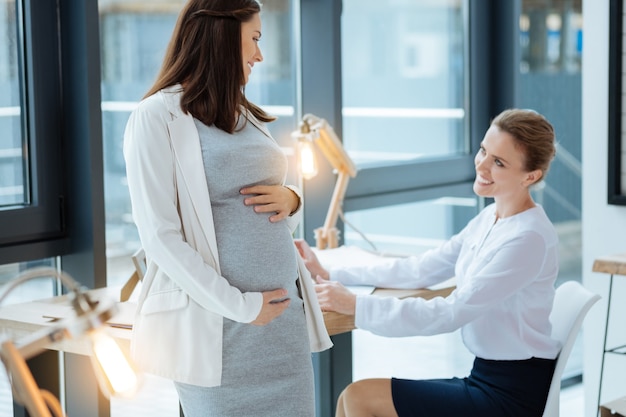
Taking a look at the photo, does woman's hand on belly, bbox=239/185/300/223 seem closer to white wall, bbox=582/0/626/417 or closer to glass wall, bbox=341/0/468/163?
glass wall, bbox=341/0/468/163

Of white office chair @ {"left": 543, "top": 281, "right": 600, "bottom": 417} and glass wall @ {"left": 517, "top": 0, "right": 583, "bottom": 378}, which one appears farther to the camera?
glass wall @ {"left": 517, "top": 0, "right": 583, "bottom": 378}

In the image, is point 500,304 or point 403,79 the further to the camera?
point 403,79

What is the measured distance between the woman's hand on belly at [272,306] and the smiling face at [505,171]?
73cm

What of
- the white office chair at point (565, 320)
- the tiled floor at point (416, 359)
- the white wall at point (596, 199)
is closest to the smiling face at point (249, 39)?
the white office chair at point (565, 320)

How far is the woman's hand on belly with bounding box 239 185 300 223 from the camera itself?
1966 millimetres

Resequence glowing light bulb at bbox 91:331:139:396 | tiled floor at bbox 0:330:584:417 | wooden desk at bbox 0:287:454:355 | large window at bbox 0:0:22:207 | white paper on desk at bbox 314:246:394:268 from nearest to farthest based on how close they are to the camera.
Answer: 1. glowing light bulb at bbox 91:331:139:396
2. wooden desk at bbox 0:287:454:355
3. large window at bbox 0:0:22:207
4. white paper on desk at bbox 314:246:394:268
5. tiled floor at bbox 0:330:584:417

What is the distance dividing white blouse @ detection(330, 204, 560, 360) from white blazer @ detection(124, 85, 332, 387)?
53 centimetres

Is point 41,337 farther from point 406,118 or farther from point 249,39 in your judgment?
point 406,118

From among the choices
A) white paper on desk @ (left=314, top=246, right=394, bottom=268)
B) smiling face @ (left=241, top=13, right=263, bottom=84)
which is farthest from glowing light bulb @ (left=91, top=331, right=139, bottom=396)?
white paper on desk @ (left=314, top=246, right=394, bottom=268)

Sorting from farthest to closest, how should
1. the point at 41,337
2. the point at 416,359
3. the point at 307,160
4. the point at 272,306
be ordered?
1. the point at 416,359
2. the point at 307,160
3. the point at 272,306
4. the point at 41,337

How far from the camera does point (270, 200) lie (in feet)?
6.50

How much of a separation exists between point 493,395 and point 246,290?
0.76 m

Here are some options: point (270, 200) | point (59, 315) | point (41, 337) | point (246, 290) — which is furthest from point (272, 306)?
point (41, 337)

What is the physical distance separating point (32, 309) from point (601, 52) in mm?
2394
